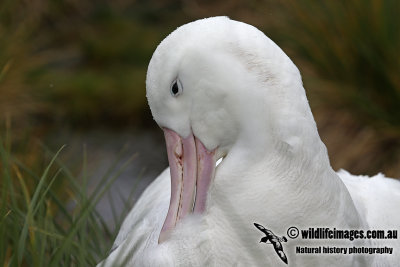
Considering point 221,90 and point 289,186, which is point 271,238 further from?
point 221,90

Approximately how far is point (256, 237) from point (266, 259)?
109 mm

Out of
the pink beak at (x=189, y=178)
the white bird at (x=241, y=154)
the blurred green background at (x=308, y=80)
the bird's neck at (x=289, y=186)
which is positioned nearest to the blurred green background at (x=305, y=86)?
the blurred green background at (x=308, y=80)

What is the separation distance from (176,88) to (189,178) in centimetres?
36

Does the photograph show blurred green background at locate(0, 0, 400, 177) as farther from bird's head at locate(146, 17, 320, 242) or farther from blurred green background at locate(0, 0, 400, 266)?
bird's head at locate(146, 17, 320, 242)

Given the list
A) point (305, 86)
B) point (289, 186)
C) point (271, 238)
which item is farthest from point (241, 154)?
point (305, 86)

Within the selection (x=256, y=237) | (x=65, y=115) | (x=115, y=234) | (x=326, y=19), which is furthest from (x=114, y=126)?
(x=256, y=237)

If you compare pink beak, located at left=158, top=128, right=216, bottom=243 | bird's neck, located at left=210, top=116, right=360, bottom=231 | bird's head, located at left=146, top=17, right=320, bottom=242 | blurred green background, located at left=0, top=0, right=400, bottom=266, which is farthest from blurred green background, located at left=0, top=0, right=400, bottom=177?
bird's neck, located at left=210, top=116, right=360, bottom=231

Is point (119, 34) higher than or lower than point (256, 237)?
lower

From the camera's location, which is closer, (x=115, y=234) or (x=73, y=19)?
(x=115, y=234)

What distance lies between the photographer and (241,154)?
2738mm

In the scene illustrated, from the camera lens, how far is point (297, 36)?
19.5 ft

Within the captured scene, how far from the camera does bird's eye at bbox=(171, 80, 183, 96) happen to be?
278cm

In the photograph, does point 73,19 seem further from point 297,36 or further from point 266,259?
point 266,259

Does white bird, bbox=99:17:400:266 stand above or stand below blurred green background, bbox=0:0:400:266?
above
